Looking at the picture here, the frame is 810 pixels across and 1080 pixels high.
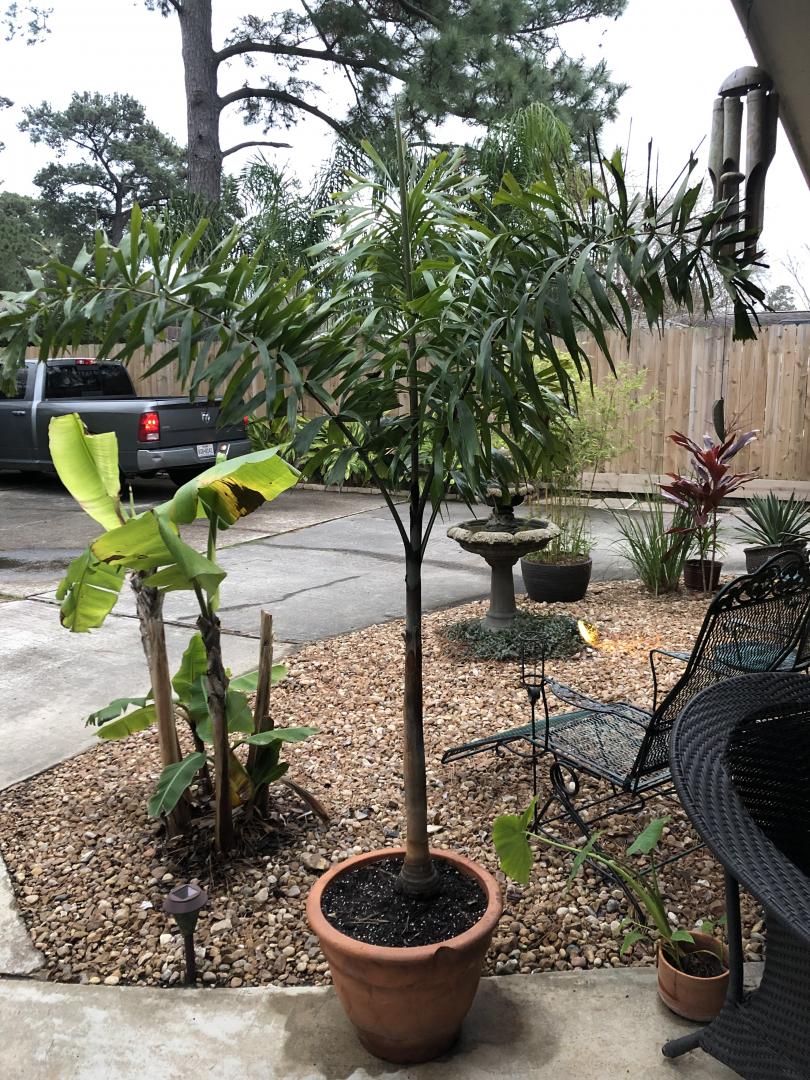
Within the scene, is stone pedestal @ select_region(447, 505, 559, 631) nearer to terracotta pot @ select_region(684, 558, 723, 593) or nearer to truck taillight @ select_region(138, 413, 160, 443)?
terracotta pot @ select_region(684, 558, 723, 593)

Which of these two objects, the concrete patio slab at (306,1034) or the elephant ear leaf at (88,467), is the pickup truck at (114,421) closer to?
the elephant ear leaf at (88,467)

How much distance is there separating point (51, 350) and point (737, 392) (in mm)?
9961

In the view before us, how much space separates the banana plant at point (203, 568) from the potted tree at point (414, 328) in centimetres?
26

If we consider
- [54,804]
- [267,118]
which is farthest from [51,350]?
[267,118]

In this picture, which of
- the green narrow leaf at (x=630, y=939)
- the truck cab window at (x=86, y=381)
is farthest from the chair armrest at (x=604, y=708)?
the truck cab window at (x=86, y=381)

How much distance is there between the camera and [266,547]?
8594mm

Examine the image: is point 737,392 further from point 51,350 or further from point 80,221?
point 80,221

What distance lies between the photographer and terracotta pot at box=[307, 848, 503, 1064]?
2.09 meters

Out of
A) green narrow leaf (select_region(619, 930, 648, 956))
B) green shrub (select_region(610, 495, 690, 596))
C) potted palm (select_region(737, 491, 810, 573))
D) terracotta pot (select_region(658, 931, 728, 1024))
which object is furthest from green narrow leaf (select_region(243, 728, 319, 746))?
potted palm (select_region(737, 491, 810, 573))

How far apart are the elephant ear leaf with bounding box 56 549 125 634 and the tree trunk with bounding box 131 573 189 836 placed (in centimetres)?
8

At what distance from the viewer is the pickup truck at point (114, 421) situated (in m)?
10.6

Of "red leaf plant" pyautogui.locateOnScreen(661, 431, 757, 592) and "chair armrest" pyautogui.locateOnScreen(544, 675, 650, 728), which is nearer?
"chair armrest" pyautogui.locateOnScreen(544, 675, 650, 728)

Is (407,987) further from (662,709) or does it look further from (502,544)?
(502,544)

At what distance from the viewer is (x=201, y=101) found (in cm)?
1434
